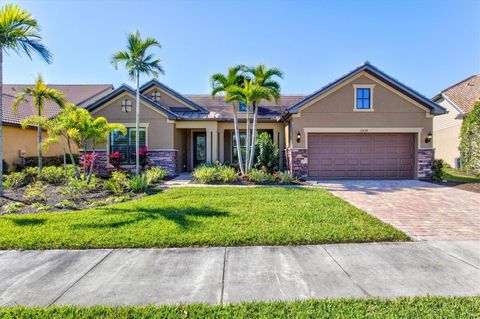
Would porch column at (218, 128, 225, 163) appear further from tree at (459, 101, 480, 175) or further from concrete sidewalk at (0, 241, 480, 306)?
tree at (459, 101, 480, 175)

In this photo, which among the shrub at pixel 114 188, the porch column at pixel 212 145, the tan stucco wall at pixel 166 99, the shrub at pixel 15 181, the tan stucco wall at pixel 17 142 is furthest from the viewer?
the tan stucco wall at pixel 166 99

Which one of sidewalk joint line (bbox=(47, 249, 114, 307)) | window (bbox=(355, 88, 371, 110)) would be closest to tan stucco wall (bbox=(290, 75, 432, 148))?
window (bbox=(355, 88, 371, 110))

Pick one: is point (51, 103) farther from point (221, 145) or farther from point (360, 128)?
point (360, 128)

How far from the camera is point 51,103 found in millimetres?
21453

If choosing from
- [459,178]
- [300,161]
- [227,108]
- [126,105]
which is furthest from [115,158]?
Answer: [459,178]

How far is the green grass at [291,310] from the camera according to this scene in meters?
2.73

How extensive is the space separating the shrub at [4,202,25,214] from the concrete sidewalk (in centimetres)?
329

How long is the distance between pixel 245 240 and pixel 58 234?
147 inches

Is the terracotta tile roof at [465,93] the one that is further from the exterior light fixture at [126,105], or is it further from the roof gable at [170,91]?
the exterior light fixture at [126,105]

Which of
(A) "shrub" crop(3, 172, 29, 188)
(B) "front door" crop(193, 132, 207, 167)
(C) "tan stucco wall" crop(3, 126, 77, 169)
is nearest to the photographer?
(A) "shrub" crop(3, 172, 29, 188)

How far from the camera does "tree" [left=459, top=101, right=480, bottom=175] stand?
11180mm

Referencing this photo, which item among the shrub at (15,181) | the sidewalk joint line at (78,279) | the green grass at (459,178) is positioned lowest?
the sidewalk joint line at (78,279)

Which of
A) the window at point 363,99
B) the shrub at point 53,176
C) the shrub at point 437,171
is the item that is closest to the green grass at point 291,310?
the shrub at point 53,176

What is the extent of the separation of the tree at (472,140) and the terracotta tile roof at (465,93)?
8326mm
